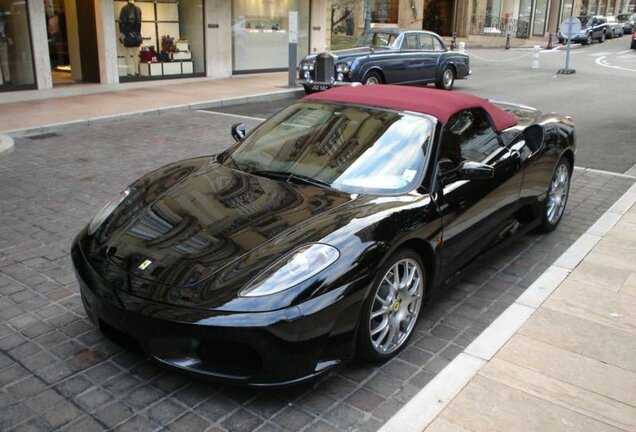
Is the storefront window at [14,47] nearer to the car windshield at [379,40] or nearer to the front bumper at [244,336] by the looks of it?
the car windshield at [379,40]

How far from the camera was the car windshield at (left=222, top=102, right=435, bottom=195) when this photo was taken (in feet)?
13.0

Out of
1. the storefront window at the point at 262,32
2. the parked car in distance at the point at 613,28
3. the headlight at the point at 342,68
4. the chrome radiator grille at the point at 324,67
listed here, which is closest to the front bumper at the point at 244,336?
the chrome radiator grille at the point at 324,67

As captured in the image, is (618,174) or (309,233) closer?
(309,233)

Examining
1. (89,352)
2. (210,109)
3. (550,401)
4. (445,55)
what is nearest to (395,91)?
(550,401)

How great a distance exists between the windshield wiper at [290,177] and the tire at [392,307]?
2.35ft

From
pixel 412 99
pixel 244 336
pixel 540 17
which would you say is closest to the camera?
pixel 244 336

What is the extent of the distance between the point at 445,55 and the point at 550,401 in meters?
14.9

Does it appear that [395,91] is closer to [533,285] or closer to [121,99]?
[533,285]

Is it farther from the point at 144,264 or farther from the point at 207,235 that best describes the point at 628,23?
the point at 144,264

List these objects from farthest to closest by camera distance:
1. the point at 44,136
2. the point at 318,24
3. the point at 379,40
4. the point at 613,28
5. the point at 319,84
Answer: the point at 613,28 < the point at 318,24 < the point at 379,40 < the point at 319,84 < the point at 44,136

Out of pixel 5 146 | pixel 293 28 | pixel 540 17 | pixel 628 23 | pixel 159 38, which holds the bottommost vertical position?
pixel 5 146

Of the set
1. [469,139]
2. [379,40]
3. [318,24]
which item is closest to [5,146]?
[469,139]

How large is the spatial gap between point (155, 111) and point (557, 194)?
8.57 meters

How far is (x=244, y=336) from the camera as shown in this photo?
2.90 metres
